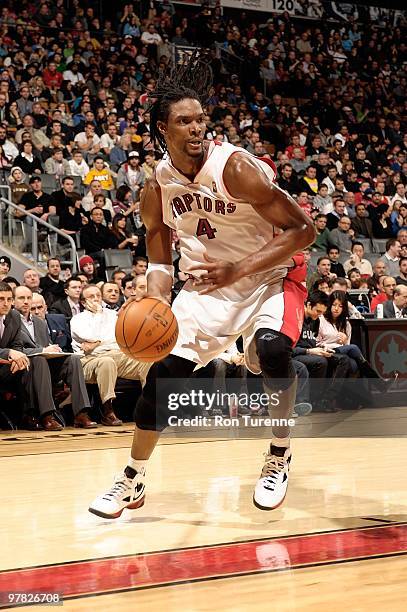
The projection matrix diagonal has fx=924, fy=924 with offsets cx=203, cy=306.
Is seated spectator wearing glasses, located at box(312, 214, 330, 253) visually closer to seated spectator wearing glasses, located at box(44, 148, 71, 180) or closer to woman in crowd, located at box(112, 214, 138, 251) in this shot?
woman in crowd, located at box(112, 214, 138, 251)

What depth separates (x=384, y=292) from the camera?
10.5 m

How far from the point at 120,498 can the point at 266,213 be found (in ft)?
4.45

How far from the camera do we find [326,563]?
121 inches

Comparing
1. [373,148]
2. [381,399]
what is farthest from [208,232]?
[373,148]

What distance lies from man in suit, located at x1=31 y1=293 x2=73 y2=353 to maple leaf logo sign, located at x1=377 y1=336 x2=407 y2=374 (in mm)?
3225

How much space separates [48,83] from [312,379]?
735 cm

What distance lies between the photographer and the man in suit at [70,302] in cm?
878

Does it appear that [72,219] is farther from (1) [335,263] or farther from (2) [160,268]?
(2) [160,268]

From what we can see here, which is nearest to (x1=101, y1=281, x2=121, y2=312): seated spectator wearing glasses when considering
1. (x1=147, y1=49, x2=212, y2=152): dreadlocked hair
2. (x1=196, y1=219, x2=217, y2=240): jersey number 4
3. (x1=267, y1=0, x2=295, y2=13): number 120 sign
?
(x1=147, y1=49, x2=212, y2=152): dreadlocked hair

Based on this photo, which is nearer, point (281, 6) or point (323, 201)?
point (323, 201)

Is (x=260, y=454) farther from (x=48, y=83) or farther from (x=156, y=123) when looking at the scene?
(x=48, y=83)

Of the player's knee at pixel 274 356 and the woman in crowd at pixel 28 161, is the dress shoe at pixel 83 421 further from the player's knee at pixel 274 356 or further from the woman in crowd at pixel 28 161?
the woman in crowd at pixel 28 161

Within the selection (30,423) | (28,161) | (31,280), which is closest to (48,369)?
(30,423)

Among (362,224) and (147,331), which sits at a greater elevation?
(147,331)
